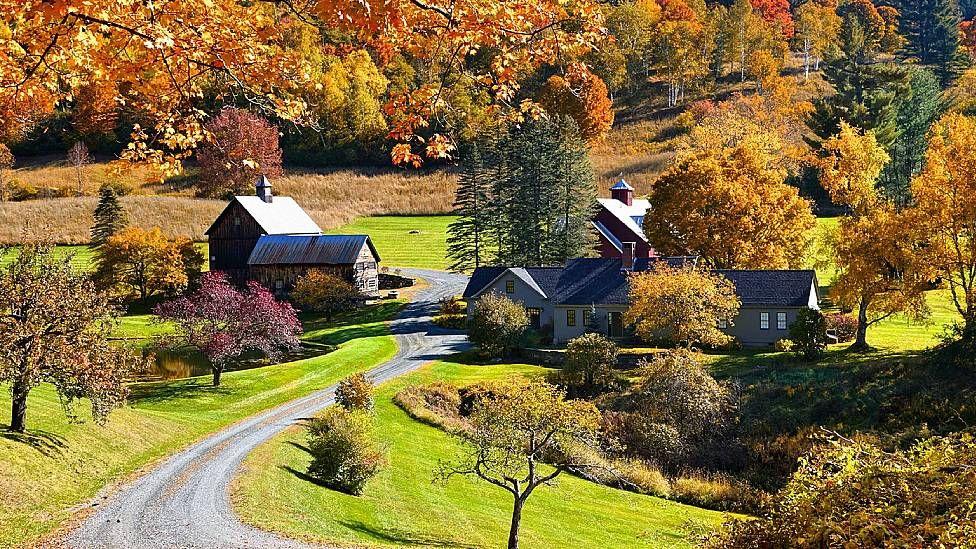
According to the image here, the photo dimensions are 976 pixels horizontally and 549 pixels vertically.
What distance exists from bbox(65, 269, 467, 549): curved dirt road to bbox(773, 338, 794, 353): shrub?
25.3 meters

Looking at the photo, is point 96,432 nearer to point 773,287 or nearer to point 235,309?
point 235,309

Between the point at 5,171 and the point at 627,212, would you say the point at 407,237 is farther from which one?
the point at 5,171

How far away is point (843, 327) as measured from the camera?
2026 inches

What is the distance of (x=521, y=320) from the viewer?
5159 cm

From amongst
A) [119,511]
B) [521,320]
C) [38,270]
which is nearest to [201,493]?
[119,511]

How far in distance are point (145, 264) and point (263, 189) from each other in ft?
42.3

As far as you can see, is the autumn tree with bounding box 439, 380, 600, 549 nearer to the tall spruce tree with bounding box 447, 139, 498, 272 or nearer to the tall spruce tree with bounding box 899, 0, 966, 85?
the tall spruce tree with bounding box 447, 139, 498, 272

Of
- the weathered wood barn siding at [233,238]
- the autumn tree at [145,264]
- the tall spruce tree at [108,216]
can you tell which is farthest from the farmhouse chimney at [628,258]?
the tall spruce tree at [108,216]

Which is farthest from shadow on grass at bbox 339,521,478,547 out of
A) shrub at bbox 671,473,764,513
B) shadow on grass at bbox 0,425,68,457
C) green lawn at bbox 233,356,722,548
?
shrub at bbox 671,473,764,513

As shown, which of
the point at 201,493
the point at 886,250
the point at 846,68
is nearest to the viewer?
the point at 201,493

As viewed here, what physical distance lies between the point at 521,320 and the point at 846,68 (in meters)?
63.7

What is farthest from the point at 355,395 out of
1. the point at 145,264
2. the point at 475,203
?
the point at 145,264

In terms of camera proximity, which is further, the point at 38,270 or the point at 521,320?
the point at 521,320

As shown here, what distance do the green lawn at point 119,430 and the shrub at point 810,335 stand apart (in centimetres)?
2339
